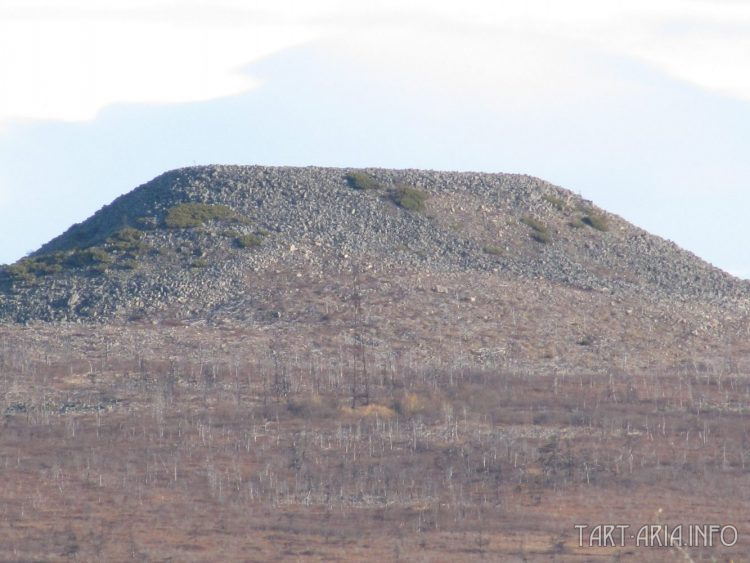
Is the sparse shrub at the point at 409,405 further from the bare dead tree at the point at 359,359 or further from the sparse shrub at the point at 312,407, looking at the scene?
the sparse shrub at the point at 312,407

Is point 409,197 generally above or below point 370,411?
above

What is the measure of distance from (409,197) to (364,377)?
2047 centimetres

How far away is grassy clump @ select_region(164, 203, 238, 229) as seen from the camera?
144ft

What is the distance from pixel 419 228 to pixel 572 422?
22116mm

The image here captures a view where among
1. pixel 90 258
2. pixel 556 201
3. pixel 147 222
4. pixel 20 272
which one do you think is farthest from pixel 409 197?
pixel 20 272

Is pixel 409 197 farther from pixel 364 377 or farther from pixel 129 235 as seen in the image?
pixel 364 377

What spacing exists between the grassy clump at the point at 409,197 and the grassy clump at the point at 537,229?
4505 mm

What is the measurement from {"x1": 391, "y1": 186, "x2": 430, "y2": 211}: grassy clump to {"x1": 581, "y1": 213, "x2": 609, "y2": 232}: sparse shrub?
747cm

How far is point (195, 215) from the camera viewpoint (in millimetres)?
44750

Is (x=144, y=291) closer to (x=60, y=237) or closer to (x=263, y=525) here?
(x=60, y=237)

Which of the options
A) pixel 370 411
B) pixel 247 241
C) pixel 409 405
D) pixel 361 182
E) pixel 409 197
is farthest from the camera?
pixel 361 182

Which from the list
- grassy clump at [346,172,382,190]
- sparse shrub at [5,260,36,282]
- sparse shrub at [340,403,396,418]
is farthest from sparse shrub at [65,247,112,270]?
sparse shrub at [340,403,396,418]

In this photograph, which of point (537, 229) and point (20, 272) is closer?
point (20, 272)

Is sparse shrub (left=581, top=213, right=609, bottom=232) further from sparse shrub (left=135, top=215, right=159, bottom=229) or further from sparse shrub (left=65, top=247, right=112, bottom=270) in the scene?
sparse shrub (left=65, top=247, right=112, bottom=270)
